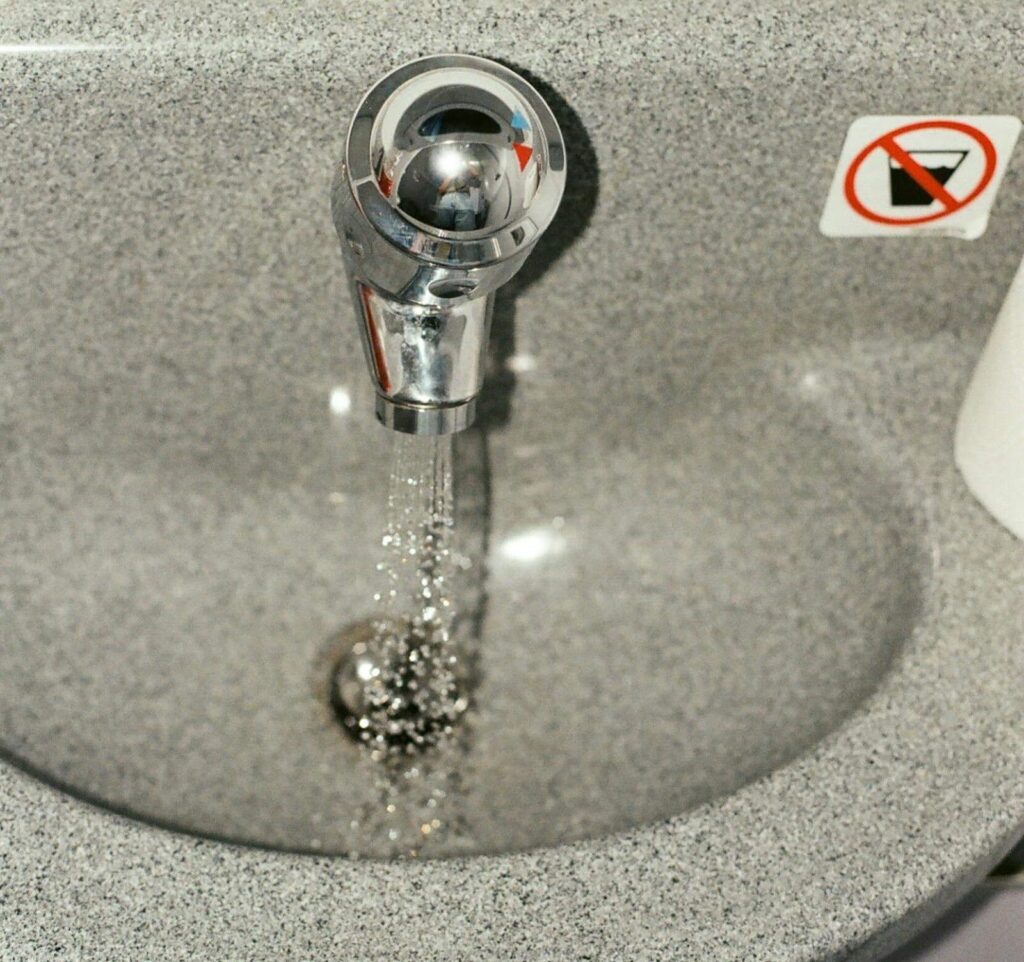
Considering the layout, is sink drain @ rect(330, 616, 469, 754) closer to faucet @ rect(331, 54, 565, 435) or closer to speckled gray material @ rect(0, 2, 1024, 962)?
speckled gray material @ rect(0, 2, 1024, 962)

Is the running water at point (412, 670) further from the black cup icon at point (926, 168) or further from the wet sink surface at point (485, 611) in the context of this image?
the black cup icon at point (926, 168)

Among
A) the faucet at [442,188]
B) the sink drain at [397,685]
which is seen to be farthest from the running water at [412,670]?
the faucet at [442,188]

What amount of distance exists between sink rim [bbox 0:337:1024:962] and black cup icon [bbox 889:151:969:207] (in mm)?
221

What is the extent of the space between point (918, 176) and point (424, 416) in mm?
248

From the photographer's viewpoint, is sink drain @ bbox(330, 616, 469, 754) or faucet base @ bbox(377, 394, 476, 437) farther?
sink drain @ bbox(330, 616, 469, 754)

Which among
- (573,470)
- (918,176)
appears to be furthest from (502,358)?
(918,176)

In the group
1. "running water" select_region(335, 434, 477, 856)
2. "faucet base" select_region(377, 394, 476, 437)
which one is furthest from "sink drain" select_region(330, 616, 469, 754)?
"faucet base" select_region(377, 394, 476, 437)

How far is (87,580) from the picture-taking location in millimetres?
612

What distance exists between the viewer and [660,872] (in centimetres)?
44

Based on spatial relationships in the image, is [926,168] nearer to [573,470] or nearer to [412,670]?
[573,470]

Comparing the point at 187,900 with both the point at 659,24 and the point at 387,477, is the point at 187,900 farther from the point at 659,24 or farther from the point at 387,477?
the point at 659,24

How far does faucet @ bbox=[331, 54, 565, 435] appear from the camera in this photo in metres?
0.41

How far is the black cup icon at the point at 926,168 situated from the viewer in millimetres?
545

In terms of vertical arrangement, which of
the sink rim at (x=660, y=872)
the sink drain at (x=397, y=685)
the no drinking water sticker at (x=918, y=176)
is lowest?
the sink drain at (x=397, y=685)
